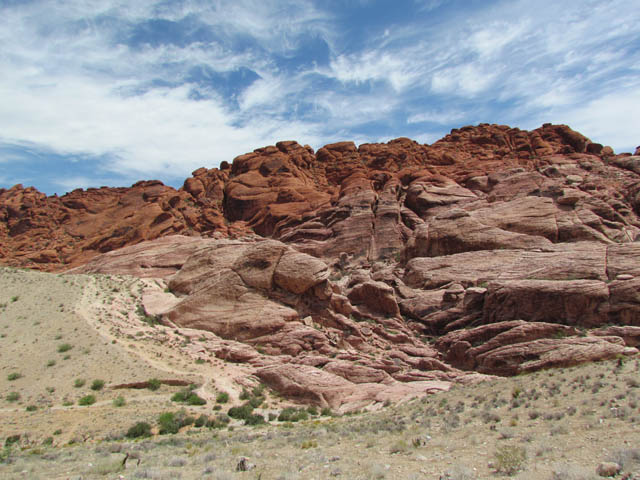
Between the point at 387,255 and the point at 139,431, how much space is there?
33.0m

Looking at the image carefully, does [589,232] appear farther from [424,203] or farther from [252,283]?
[252,283]

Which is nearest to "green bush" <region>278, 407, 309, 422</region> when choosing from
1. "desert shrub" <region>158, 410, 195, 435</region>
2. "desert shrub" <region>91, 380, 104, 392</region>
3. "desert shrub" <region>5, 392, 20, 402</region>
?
"desert shrub" <region>158, 410, 195, 435</region>

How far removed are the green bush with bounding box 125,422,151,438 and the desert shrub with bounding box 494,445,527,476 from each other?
1385 centimetres

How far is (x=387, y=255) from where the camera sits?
4544 cm

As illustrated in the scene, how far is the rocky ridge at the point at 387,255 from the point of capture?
26.9 m

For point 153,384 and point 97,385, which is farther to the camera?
point 153,384

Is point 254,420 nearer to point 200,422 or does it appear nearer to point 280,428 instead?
point 280,428

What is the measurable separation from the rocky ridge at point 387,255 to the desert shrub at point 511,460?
1475cm

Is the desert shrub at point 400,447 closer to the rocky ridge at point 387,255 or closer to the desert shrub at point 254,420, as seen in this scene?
the desert shrub at point 254,420

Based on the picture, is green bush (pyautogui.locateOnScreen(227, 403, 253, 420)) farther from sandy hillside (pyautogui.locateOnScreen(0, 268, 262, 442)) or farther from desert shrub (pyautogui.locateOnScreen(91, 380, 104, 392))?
desert shrub (pyautogui.locateOnScreen(91, 380, 104, 392))

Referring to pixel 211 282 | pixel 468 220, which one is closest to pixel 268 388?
pixel 211 282

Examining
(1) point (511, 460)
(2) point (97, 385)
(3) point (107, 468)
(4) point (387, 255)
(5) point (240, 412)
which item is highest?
(4) point (387, 255)

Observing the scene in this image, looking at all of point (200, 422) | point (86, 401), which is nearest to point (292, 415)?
point (200, 422)

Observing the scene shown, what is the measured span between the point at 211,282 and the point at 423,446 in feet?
82.9
